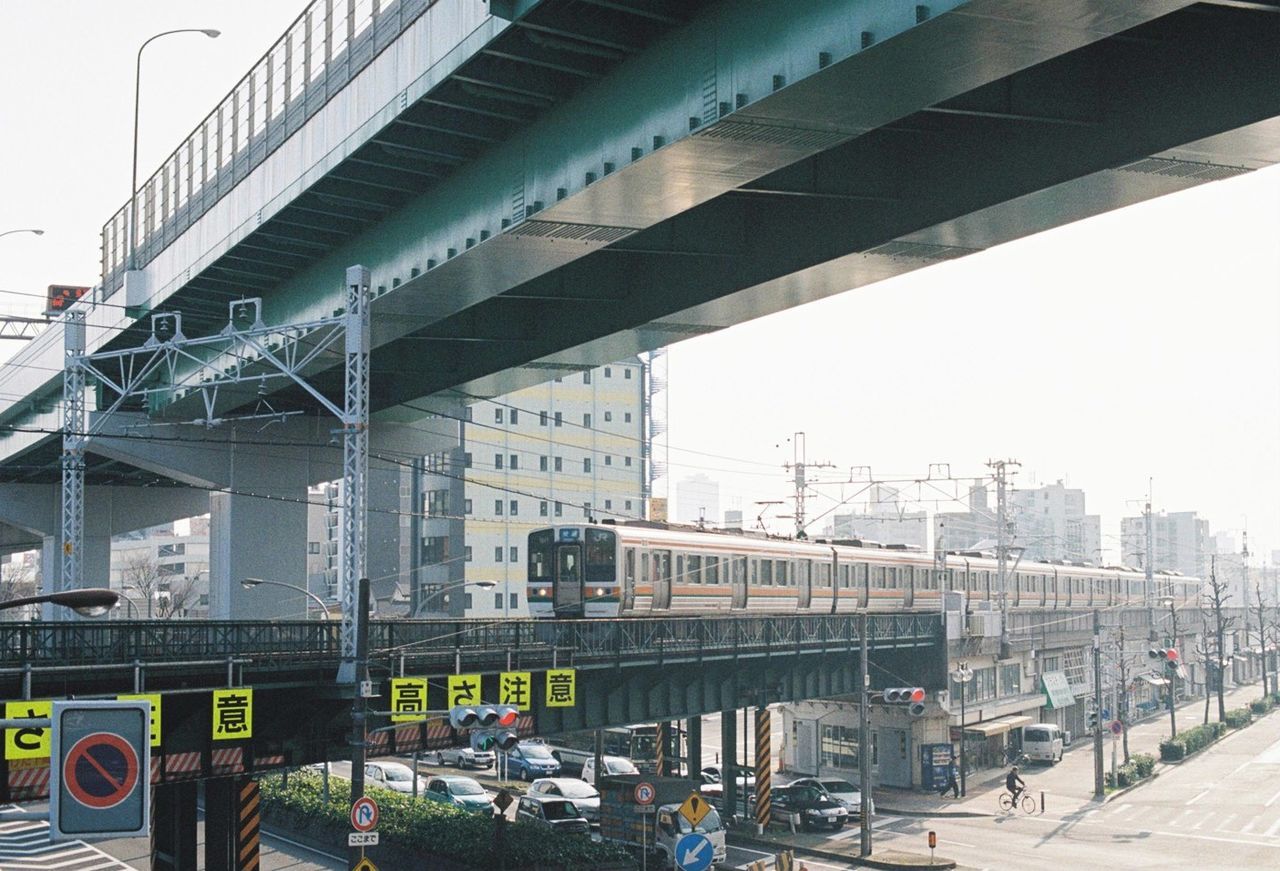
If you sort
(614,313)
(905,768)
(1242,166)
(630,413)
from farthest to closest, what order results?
(630,413)
(905,768)
(614,313)
(1242,166)

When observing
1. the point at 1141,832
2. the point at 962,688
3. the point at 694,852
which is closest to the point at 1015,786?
the point at 1141,832

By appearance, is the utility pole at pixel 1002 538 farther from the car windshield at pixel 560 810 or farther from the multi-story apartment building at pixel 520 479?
the multi-story apartment building at pixel 520 479

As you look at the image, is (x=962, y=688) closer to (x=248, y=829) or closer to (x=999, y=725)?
(x=999, y=725)

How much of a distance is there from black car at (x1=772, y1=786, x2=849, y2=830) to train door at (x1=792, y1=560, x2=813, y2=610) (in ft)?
20.2

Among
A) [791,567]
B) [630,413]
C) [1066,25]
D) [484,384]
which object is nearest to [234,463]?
[484,384]

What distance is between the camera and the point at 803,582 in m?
45.6

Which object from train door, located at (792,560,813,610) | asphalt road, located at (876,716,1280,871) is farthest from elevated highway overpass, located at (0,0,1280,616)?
asphalt road, located at (876,716,1280,871)

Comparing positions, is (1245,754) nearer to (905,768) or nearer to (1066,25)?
(905,768)

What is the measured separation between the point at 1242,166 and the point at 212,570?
37640 mm

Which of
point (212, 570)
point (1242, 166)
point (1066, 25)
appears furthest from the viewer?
point (212, 570)

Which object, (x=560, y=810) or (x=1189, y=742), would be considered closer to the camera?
(x=560, y=810)

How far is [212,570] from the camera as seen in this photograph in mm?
47156

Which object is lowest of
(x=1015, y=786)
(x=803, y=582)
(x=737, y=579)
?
(x=1015, y=786)

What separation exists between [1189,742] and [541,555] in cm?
4155
